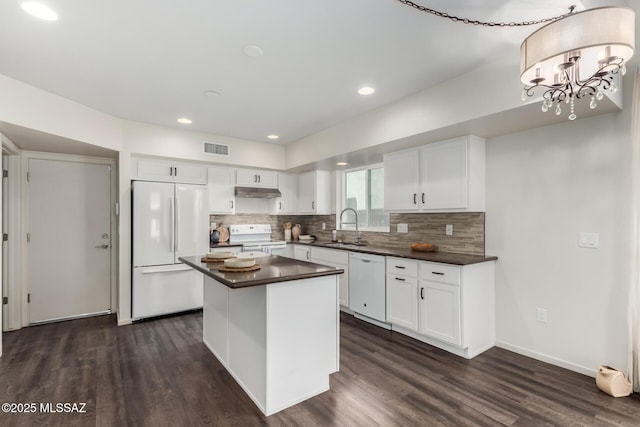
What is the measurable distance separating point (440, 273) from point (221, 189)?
3.41 metres

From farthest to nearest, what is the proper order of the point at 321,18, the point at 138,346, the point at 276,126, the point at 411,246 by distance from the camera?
the point at 276,126 → the point at 411,246 → the point at 138,346 → the point at 321,18

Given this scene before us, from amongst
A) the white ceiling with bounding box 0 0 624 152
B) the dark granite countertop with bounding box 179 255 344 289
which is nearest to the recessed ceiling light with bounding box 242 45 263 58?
the white ceiling with bounding box 0 0 624 152

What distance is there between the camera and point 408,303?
10.8 ft

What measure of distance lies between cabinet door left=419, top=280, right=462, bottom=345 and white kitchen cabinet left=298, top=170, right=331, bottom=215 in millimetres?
2425

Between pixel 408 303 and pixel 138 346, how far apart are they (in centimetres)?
286

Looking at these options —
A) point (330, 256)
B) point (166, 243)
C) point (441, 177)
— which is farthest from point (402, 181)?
point (166, 243)

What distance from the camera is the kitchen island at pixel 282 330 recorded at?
2.07 metres

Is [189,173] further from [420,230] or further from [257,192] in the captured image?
[420,230]

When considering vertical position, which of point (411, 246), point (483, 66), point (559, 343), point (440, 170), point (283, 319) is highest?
point (483, 66)

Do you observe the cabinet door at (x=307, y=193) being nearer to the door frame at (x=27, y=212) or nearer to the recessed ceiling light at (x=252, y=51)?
the door frame at (x=27, y=212)

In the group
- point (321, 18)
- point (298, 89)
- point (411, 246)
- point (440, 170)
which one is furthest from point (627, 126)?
point (298, 89)

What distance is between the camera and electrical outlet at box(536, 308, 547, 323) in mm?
2826

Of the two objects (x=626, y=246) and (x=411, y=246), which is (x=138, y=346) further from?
(x=626, y=246)

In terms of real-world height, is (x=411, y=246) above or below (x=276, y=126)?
below
